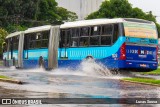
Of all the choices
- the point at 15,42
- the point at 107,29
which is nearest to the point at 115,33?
the point at 107,29

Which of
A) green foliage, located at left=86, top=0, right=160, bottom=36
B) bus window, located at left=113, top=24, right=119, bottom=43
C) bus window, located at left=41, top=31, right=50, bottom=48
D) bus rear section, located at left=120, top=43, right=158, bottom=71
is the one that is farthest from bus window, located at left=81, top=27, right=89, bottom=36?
green foliage, located at left=86, top=0, right=160, bottom=36

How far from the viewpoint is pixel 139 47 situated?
95.8ft

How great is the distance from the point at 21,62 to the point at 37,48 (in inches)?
153

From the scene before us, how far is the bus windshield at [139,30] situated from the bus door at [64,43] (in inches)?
224

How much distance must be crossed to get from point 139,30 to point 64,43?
20.6ft

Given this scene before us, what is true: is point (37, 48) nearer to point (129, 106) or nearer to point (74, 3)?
point (129, 106)

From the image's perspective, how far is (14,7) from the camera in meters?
91.6

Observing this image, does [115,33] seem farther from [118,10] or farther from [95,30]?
[118,10]

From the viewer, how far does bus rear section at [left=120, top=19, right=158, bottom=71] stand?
28.6 meters

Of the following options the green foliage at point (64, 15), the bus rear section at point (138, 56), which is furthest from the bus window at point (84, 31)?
the green foliage at point (64, 15)

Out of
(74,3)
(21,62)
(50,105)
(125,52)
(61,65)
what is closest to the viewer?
(50,105)

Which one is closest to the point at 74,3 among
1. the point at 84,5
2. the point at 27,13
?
the point at 84,5

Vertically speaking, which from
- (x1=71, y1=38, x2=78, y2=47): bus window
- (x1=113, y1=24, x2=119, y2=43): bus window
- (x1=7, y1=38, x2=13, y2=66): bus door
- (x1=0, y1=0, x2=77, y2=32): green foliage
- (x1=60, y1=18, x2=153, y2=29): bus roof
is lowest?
(x1=7, y1=38, x2=13, y2=66): bus door

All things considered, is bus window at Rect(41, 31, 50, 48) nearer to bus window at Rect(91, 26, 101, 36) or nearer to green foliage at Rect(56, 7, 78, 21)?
bus window at Rect(91, 26, 101, 36)
